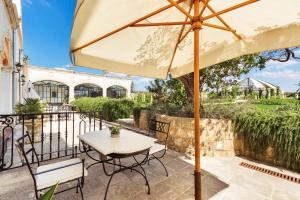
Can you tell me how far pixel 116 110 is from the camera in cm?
899

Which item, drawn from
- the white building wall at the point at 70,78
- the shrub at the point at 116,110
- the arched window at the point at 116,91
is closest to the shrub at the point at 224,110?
the shrub at the point at 116,110

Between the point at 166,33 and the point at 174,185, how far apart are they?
2.61 meters

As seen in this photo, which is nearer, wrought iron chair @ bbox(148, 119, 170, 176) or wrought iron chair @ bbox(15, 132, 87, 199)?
wrought iron chair @ bbox(15, 132, 87, 199)

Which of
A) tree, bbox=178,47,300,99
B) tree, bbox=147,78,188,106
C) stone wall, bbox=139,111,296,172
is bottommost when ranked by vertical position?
stone wall, bbox=139,111,296,172

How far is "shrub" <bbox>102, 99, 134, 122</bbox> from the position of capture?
899 cm

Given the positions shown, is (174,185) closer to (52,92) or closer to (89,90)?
(89,90)

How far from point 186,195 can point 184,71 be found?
89.9 inches

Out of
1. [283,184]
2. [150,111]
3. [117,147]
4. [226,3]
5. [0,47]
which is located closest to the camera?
[226,3]

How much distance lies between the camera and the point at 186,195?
2.48m

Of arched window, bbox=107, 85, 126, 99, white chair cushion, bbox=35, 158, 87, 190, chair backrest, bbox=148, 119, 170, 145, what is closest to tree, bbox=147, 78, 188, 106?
chair backrest, bbox=148, 119, 170, 145

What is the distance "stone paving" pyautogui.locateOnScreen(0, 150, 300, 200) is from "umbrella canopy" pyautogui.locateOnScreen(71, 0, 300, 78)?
2.01 metres

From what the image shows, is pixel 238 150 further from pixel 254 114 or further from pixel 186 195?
pixel 186 195

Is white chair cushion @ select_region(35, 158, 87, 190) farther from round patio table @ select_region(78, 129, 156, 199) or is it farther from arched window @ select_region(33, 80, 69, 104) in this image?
arched window @ select_region(33, 80, 69, 104)

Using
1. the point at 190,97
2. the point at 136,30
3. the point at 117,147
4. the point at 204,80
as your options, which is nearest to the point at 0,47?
the point at 136,30
